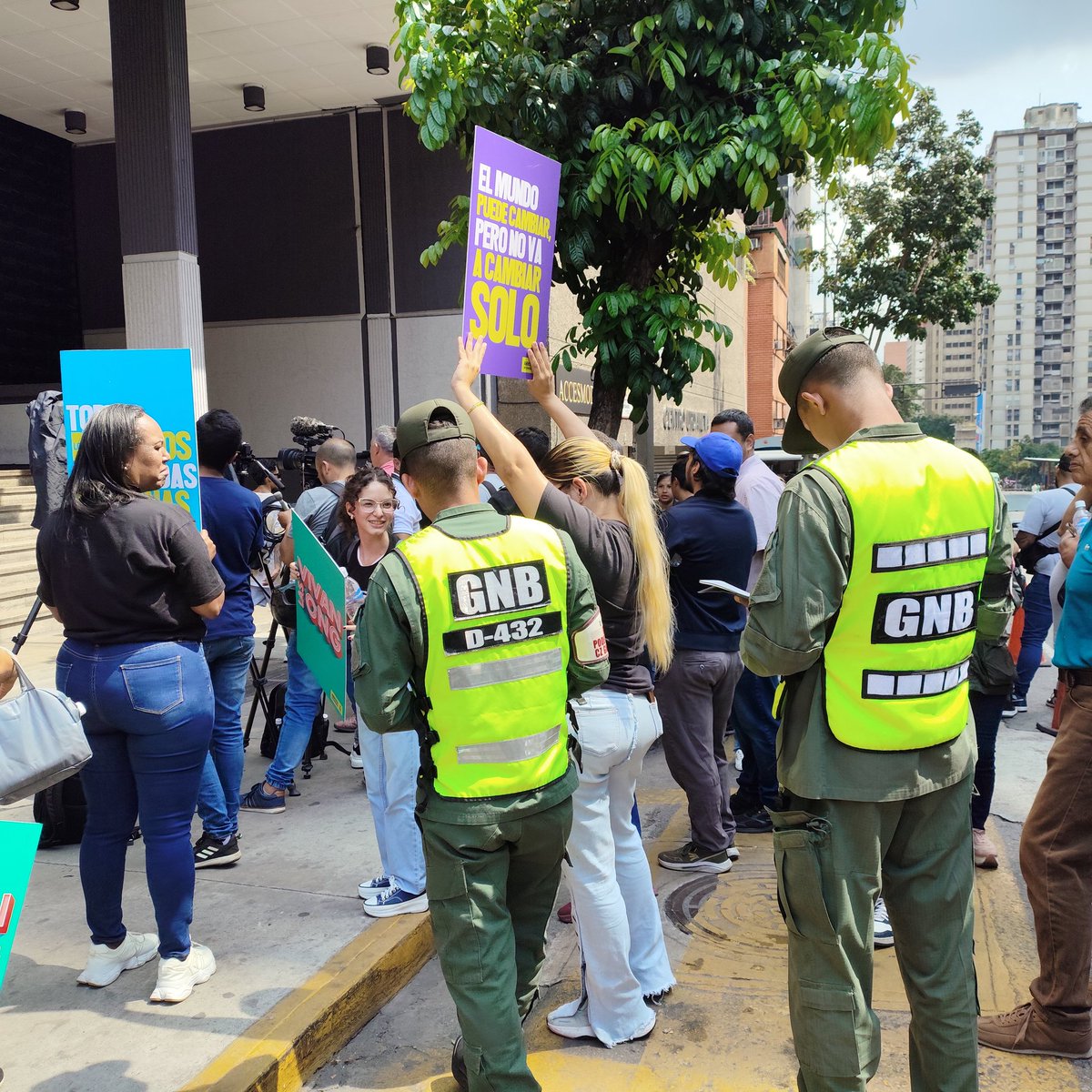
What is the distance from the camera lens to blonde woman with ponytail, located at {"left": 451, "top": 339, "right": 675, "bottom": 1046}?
3.01 metres

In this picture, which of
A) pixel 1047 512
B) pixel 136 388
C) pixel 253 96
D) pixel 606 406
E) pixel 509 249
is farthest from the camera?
pixel 253 96

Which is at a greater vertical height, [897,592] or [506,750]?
[897,592]

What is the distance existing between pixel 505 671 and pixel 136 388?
2509 millimetres

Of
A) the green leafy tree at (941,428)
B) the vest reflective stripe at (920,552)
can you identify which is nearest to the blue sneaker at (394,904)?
the vest reflective stripe at (920,552)

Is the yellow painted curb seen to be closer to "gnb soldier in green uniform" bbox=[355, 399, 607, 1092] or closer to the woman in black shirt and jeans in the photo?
the woman in black shirt and jeans

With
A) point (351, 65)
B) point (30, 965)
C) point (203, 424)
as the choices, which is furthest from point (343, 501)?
point (351, 65)

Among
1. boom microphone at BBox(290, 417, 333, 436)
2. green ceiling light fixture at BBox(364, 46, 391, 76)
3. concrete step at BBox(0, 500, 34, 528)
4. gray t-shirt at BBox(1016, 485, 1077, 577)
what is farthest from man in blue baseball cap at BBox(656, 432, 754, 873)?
concrete step at BBox(0, 500, 34, 528)

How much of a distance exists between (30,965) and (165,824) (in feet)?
2.90

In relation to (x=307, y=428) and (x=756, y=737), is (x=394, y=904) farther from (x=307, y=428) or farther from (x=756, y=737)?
(x=307, y=428)

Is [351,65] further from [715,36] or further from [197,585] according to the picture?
[197,585]

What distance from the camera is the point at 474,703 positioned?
2453 millimetres

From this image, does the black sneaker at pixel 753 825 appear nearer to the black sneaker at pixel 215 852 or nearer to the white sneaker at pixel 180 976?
the black sneaker at pixel 215 852

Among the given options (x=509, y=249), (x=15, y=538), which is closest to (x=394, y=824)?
(x=509, y=249)

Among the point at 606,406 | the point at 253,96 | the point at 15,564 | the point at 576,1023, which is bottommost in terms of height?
the point at 576,1023
